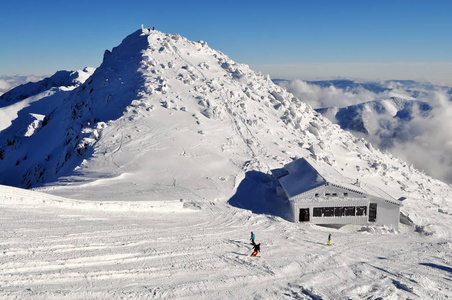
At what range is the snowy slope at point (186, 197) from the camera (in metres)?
16.4

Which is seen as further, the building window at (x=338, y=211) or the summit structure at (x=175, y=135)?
the summit structure at (x=175, y=135)

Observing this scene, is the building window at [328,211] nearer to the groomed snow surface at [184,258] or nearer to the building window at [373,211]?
the groomed snow surface at [184,258]

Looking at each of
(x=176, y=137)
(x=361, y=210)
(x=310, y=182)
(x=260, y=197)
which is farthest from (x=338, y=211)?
(x=176, y=137)

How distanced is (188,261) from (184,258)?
1.51 ft

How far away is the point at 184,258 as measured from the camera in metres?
18.8

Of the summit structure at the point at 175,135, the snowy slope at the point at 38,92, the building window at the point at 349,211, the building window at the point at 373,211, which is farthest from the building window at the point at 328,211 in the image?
the snowy slope at the point at 38,92

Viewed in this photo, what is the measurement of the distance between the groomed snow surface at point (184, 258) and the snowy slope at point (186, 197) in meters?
0.10

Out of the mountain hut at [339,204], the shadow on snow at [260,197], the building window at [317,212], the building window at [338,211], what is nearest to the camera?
the mountain hut at [339,204]

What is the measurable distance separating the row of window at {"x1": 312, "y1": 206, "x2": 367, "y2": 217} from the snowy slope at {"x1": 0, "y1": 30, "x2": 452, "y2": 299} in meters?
1.81

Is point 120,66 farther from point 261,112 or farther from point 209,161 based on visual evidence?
point 209,161

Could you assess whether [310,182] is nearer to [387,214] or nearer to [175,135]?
[387,214]

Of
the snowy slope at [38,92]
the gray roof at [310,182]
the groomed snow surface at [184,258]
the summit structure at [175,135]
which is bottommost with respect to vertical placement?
the groomed snow surface at [184,258]

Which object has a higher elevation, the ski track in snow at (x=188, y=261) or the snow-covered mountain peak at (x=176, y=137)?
the snow-covered mountain peak at (x=176, y=137)

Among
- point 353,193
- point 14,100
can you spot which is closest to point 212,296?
point 353,193
